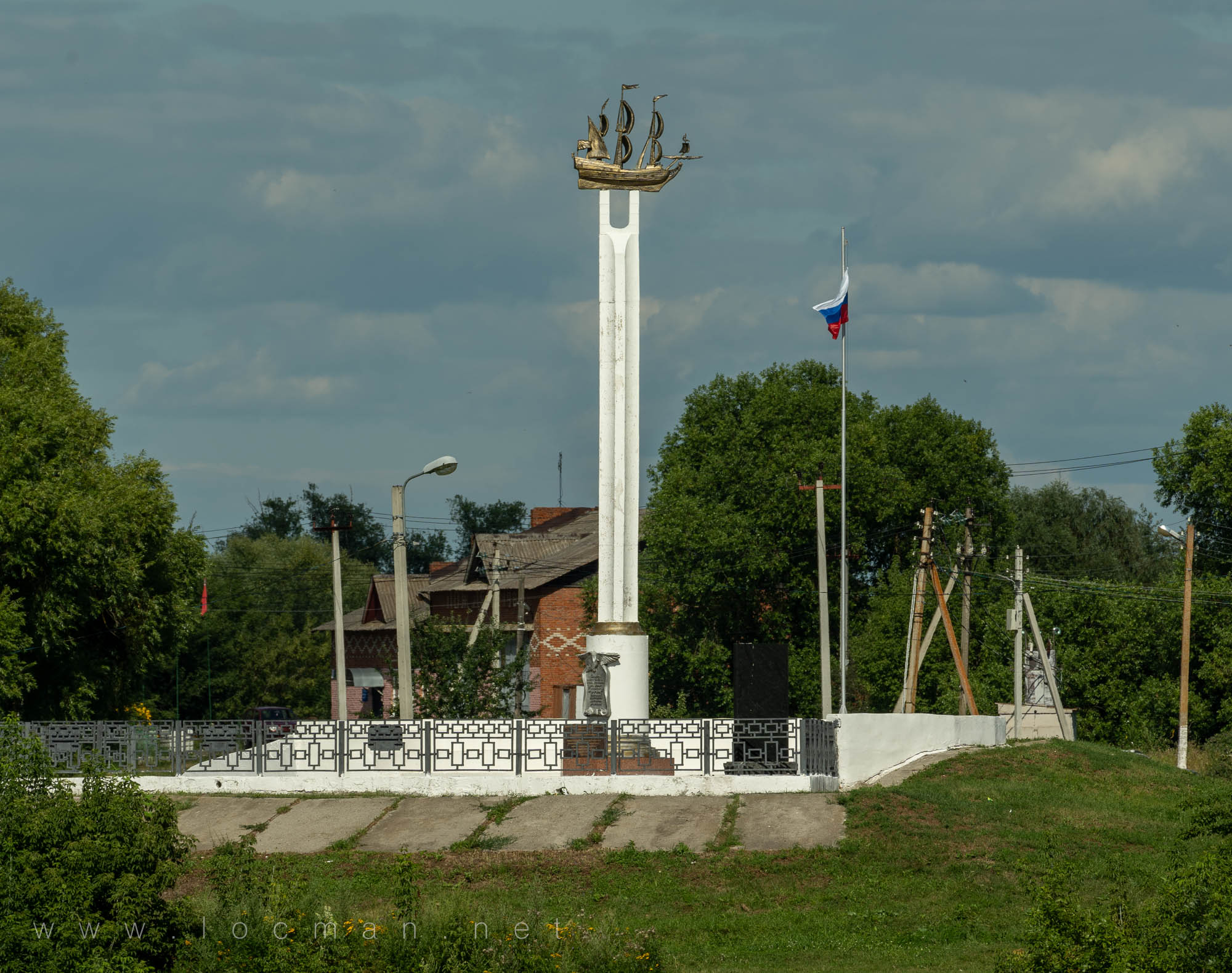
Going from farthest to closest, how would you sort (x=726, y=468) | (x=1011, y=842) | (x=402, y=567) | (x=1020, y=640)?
1. (x=726, y=468)
2. (x=1020, y=640)
3. (x=402, y=567)
4. (x=1011, y=842)

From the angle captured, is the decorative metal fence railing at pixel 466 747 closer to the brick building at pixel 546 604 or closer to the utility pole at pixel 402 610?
the utility pole at pixel 402 610

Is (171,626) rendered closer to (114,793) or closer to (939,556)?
(114,793)

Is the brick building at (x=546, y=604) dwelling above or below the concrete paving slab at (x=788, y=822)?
above

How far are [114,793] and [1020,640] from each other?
2419 cm

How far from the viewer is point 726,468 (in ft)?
156

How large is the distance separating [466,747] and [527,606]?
1145 inches

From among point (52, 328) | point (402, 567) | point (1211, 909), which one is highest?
point (52, 328)

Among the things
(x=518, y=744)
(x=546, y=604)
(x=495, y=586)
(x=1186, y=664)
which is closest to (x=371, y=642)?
(x=546, y=604)

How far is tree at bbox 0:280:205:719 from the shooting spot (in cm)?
2731

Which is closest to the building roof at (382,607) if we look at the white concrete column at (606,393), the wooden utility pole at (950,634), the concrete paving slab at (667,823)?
the wooden utility pole at (950,634)

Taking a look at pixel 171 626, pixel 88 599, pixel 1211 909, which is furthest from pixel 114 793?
pixel 171 626

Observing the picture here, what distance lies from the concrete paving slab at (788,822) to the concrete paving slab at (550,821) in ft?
6.26

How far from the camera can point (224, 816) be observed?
18.7 meters

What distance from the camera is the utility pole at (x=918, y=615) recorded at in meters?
30.6
